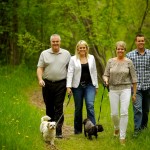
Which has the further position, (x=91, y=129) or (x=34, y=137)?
(x=91, y=129)

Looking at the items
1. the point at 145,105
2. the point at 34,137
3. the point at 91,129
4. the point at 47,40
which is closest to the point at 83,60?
the point at 91,129

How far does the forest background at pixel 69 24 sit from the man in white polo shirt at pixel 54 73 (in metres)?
8.16

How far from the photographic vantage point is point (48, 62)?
868 centimetres

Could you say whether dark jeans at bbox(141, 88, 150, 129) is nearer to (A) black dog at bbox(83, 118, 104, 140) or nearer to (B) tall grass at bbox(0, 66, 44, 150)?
(A) black dog at bbox(83, 118, 104, 140)

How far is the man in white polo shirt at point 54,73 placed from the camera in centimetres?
868

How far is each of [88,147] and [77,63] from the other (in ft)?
5.72

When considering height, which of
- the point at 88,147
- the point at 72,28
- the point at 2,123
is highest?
the point at 72,28

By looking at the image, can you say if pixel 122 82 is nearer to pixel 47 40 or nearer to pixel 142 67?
pixel 142 67

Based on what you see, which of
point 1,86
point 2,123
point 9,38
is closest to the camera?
point 2,123

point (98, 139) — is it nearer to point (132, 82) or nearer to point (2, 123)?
point (132, 82)

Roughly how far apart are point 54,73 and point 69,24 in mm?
10700

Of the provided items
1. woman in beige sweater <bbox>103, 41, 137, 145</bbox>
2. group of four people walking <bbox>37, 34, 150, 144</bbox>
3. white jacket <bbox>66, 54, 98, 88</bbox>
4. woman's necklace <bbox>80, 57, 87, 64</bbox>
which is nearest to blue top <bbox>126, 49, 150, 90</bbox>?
group of four people walking <bbox>37, 34, 150, 144</bbox>

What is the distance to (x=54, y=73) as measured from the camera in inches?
342

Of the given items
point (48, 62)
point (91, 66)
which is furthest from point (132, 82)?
point (48, 62)
